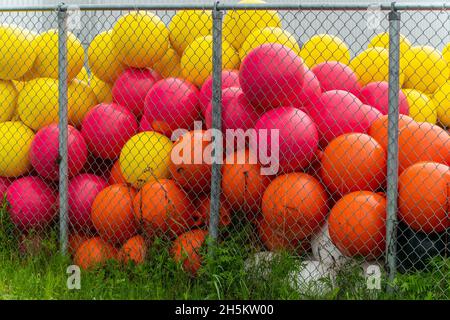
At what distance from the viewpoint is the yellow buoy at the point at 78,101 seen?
15.7 ft

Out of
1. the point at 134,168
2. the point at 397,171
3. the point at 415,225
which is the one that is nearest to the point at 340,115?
the point at 397,171

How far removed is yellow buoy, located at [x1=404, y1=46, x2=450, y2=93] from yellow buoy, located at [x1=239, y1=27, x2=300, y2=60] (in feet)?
3.03

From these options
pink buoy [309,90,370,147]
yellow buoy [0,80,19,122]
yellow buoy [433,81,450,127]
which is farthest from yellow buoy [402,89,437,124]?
yellow buoy [0,80,19,122]

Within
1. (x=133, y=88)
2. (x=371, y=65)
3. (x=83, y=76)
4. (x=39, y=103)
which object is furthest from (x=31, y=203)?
(x=371, y=65)

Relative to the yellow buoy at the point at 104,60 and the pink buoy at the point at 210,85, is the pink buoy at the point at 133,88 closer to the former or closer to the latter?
the yellow buoy at the point at 104,60

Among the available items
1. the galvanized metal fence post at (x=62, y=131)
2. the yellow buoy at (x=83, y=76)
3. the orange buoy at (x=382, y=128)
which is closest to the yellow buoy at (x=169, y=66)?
the galvanized metal fence post at (x=62, y=131)

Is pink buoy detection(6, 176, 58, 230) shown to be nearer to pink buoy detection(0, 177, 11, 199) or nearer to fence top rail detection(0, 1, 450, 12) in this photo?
pink buoy detection(0, 177, 11, 199)

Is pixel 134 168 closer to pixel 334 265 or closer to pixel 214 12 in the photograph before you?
pixel 214 12

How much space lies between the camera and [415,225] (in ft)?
12.2

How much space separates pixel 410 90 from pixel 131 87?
2.03 m

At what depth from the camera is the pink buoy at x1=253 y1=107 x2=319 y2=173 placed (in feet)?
12.6

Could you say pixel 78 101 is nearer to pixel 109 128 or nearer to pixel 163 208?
pixel 109 128

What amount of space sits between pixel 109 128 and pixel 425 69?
2409 mm

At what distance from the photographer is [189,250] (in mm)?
4062
